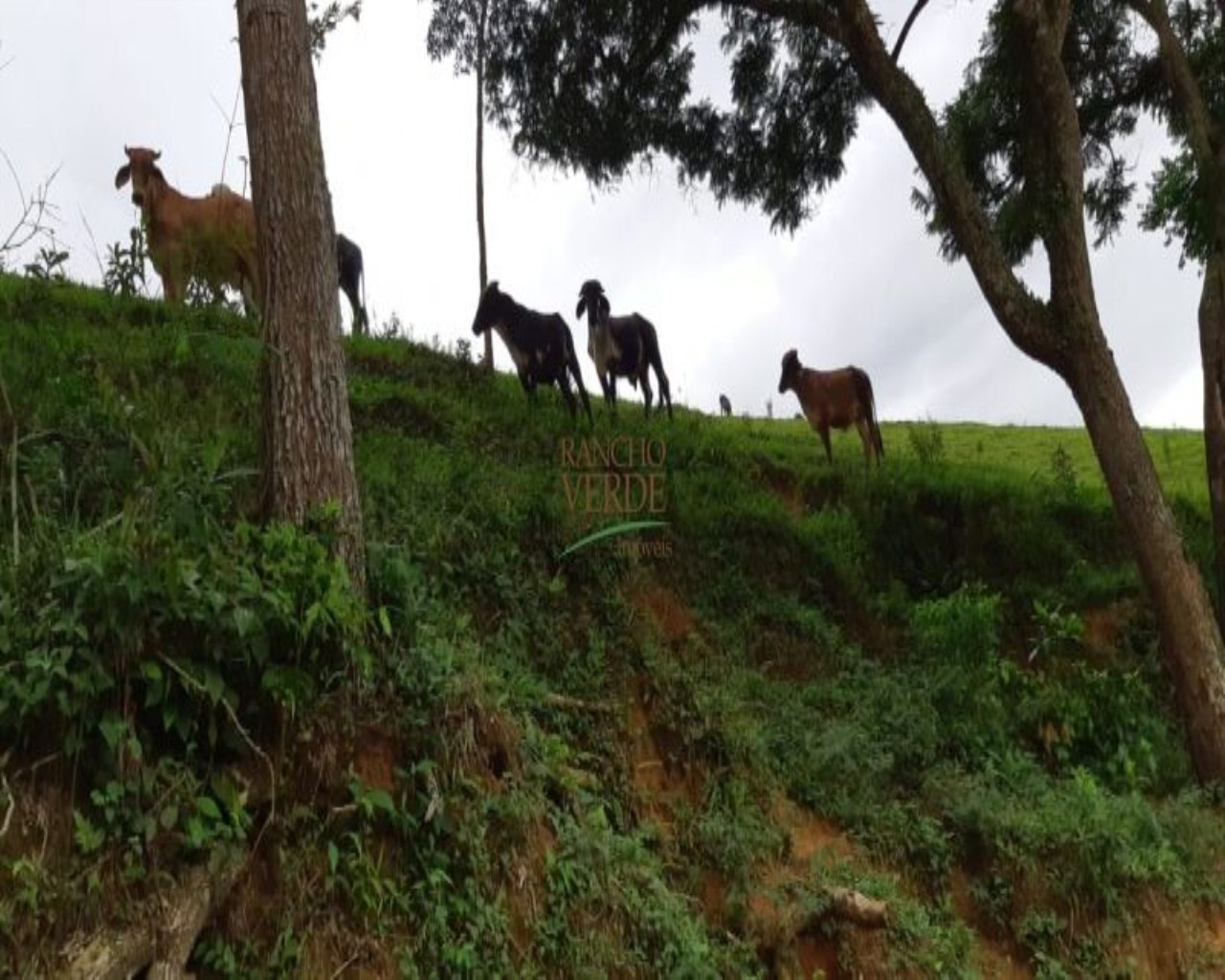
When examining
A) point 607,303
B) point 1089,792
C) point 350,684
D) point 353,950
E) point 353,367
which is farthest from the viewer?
point 607,303

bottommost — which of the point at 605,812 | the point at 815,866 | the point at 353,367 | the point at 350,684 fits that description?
the point at 815,866

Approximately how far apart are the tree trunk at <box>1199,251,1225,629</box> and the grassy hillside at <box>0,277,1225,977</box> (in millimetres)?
1202

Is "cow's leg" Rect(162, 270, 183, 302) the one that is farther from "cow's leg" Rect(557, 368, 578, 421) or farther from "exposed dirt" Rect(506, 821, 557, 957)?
"exposed dirt" Rect(506, 821, 557, 957)

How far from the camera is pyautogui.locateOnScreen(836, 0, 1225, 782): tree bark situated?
9.59 m

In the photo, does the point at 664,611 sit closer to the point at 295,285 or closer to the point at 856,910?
the point at 856,910

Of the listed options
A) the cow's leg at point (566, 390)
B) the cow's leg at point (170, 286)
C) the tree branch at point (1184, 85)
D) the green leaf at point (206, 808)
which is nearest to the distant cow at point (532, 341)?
the cow's leg at point (566, 390)

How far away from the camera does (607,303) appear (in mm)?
13734

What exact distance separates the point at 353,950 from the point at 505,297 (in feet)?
29.3

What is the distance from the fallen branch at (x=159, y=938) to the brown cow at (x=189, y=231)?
8.14 meters

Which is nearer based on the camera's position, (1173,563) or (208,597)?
(208,597)

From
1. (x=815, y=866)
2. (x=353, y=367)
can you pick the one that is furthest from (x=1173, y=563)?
(x=353, y=367)

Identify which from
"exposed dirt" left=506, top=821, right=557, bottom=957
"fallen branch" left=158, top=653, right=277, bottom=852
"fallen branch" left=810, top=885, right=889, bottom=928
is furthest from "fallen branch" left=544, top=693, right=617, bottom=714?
"fallen branch" left=158, top=653, right=277, bottom=852

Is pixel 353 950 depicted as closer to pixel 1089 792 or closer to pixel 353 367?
pixel 1089 792

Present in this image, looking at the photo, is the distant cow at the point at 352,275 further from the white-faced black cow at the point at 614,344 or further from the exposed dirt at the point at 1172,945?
the exposed dirt at the point at 1172,945
